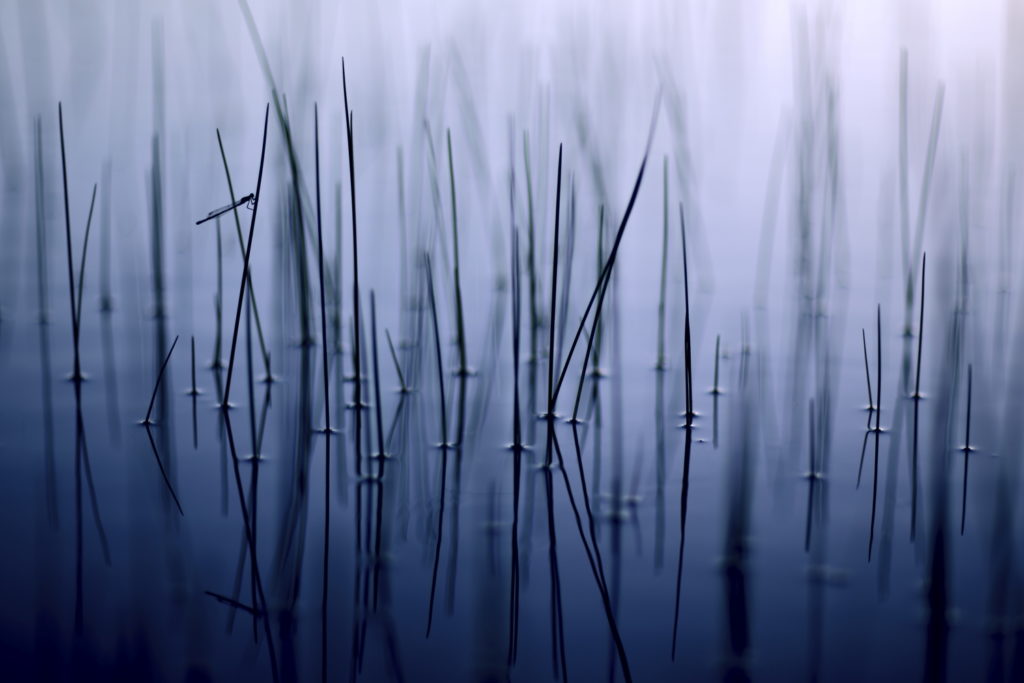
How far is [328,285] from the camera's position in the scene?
4.83ft

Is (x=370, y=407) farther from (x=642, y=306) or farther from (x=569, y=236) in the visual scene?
(x=642, y=306)

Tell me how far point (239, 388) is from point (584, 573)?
0.60 metres

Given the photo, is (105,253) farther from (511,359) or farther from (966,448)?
(966,448)

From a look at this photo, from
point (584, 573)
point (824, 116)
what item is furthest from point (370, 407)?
point (824, 116)

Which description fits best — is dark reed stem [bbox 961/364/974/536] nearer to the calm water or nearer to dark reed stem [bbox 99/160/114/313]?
the calm water

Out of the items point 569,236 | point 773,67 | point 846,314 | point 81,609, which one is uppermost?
point 773,67

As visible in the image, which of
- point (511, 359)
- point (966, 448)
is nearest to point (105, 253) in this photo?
point (511, 359)

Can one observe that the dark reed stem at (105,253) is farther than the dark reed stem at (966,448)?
Yes

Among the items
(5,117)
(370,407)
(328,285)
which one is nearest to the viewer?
(370,407)

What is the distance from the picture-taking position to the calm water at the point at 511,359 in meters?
0.85

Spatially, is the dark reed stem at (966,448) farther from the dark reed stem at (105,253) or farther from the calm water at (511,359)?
the dark reed stem at (105,253)

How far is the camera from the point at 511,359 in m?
1.45

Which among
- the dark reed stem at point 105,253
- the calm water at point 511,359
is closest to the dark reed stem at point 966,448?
the calm water at point 511,359

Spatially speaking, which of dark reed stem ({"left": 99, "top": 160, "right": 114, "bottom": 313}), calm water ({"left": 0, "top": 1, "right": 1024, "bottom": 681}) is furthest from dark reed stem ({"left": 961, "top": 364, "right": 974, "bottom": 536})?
dark reed stem ({"left": 99, "top": 160, "right": 114, "bottom": 313})
